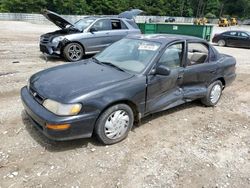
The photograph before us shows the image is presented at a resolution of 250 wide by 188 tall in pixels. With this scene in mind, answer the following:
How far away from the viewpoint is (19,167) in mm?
2988

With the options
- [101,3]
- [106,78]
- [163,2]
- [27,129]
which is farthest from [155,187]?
[163,2]

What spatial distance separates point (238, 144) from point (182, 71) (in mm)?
1447

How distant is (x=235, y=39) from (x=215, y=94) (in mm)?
13748

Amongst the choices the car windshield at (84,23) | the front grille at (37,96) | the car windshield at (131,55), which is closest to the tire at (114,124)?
the car windshield at (131,55)

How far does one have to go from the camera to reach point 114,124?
3473mm

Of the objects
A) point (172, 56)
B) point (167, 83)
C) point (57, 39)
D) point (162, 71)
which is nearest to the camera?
point (162, 71)

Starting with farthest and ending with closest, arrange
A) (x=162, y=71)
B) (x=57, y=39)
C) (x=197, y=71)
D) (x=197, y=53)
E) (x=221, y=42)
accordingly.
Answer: (x=221, y=42) < (x=57, y=39) < (x=197, y=53) < (x=197, y=71) < (x=162, y=71)

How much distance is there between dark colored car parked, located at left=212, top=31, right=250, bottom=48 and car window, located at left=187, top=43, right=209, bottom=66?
1377 cm

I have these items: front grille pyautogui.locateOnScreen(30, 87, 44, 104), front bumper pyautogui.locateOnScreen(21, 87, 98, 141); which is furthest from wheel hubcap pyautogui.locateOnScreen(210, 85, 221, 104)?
front grille pyautogui.locateOnScreen(30, 87, 44, 104)

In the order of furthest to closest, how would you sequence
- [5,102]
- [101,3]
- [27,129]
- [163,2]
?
[163,2] < [101,3] < [5,102] < [27,129]

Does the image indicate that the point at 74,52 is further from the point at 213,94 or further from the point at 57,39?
the point at 213,94

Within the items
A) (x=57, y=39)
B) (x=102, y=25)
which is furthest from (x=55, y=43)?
(x=102, y=25)

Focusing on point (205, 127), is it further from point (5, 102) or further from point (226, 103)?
Answer: point (5, 102)

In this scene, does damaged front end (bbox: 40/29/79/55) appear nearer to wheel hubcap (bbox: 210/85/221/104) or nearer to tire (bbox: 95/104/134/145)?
wheel hubcap (bbox: 210/85/221/104)
